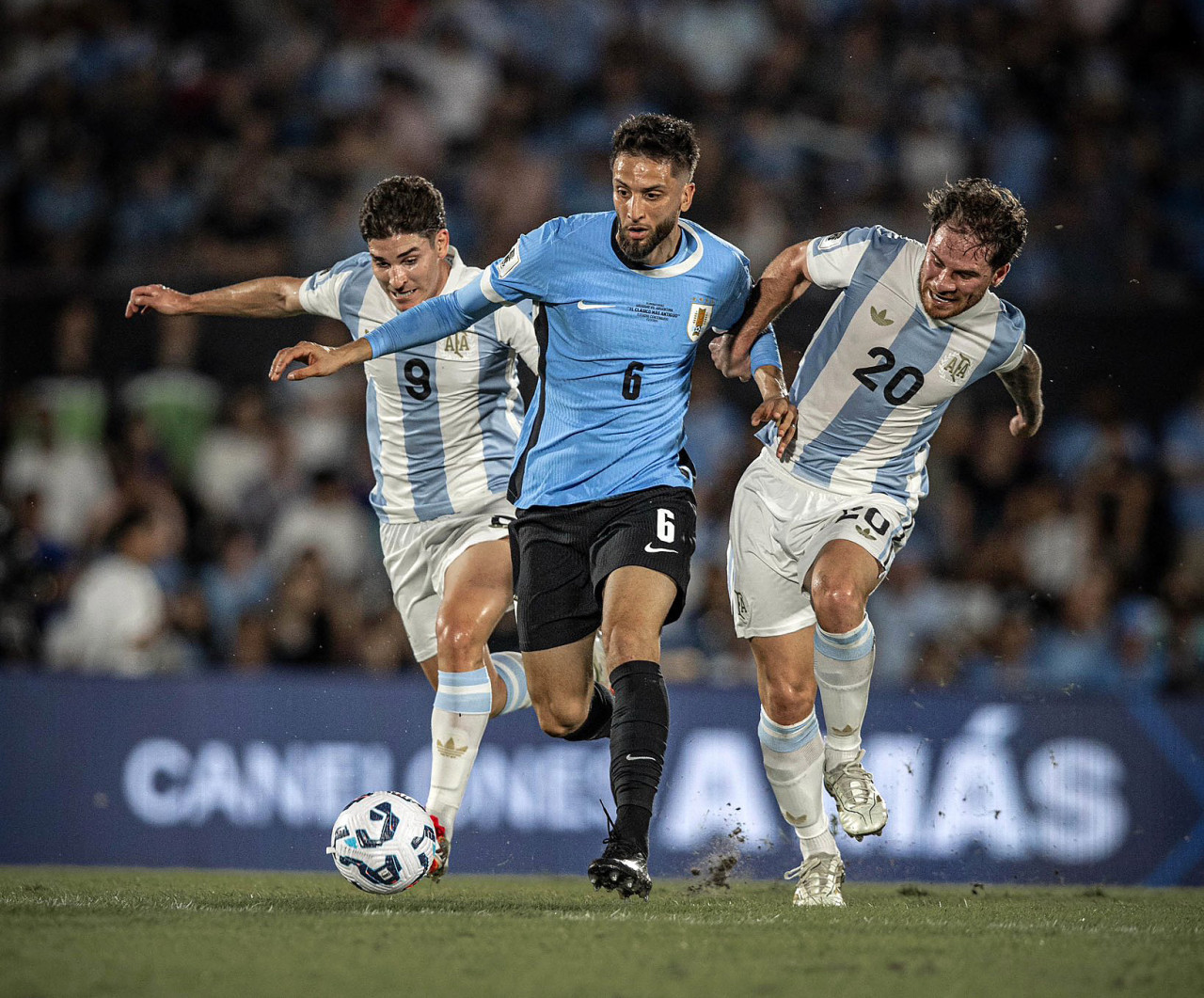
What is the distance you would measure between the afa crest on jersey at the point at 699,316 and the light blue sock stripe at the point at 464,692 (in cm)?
163

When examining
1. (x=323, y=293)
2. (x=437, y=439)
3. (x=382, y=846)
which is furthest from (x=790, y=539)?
(x=323, y=293)

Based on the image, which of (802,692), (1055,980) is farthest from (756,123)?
(1055,980)

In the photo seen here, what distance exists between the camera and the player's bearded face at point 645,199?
5.51m

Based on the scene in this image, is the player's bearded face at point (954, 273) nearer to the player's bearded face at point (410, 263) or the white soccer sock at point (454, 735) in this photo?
the player's bearded face at point (410, 263)

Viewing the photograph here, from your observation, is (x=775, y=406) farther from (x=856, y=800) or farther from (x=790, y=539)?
(x=856, y=800)

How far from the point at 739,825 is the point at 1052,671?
6.49 feet

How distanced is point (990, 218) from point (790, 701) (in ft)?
6.18

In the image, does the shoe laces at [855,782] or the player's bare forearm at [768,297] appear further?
the player's bare forearm at [768,297]

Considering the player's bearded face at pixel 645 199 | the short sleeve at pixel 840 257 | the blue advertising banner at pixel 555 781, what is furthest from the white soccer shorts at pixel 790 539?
the blue advertising banner at pixel 555 781

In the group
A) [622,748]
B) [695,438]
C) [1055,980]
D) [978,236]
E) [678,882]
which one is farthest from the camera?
[695,438]

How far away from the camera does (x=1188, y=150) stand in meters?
10.5

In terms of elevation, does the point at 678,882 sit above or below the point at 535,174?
below

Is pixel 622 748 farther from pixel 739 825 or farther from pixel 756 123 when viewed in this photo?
pixel 756 123

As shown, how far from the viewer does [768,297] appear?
615 centimetres
